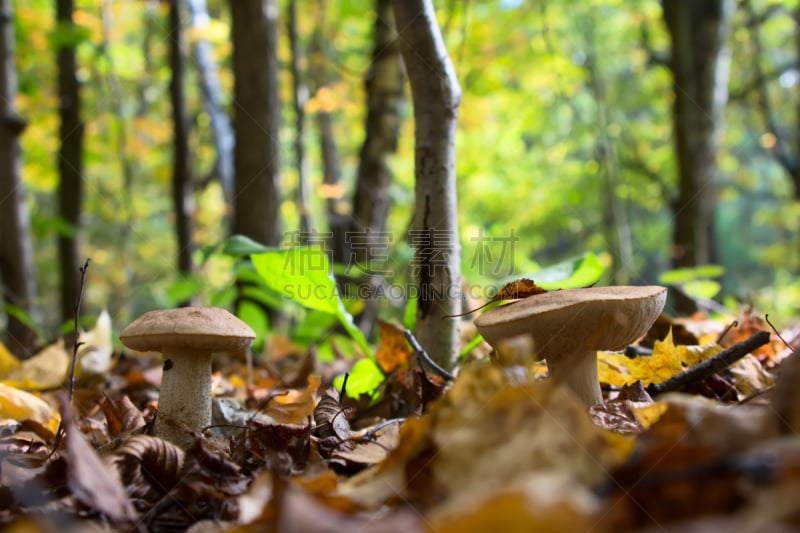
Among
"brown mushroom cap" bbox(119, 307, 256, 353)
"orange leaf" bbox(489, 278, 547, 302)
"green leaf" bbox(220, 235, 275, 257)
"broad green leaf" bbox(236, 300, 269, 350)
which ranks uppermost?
"green leaf" bbox(220, 235, 275, 257)

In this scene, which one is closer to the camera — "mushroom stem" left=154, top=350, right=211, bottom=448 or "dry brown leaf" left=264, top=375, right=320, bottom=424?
"mushroom stem" left=154, top=350, right=211, bottom=448

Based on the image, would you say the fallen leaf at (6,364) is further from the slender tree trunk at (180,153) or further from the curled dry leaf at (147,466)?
the slender tree trunk at (180,153)

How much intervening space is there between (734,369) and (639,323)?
1.79 ft

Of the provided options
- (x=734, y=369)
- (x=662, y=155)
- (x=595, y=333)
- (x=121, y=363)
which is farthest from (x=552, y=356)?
(x=662, y=155)

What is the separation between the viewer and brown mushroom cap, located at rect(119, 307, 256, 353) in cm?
129

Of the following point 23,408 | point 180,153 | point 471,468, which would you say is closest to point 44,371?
point 23,408

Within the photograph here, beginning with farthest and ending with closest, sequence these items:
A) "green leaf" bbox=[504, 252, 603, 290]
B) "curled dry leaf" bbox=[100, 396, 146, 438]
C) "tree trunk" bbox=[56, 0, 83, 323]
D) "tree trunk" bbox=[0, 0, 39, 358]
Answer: "tree trunk" bbox=[56, 0, 83, 323]
"tree trunk" bbox=[0, 0, 39, 358]
"green leaf" bbox=[504, 252, 603, 290]
"curled dry leaf" bbox=[100, 396, 146, 438]

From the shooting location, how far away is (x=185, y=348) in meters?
1.41

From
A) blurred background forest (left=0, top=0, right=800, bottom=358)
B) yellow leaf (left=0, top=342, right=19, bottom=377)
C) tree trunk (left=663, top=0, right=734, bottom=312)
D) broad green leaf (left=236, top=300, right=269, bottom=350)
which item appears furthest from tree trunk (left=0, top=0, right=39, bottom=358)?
tree trunk (left=663, top=0, right=734, bottom=312)

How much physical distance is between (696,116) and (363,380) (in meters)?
5.61

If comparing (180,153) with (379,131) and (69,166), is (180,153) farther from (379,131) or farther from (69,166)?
(379,131)

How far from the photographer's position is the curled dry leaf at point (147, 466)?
1082 mm

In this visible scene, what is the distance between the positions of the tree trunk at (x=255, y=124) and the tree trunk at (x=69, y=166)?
1985 mm

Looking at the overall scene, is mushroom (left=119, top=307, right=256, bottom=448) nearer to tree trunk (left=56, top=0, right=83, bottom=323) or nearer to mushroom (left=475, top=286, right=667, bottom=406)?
mushroom (left=475, top=286, right=667, bottom=406)
